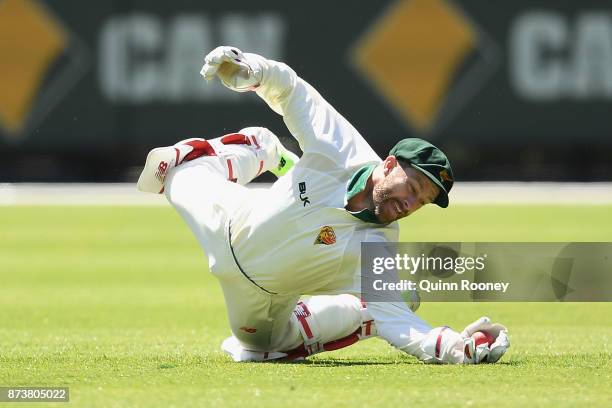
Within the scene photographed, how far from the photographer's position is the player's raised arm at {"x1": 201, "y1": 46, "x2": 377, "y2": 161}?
20.8 ft

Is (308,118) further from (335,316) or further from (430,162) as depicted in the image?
(335,316)

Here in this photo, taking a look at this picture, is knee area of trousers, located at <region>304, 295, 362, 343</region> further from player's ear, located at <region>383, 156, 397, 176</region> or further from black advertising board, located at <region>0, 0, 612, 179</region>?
black advertising board, located at <region>0, 0, 612, 179</region>

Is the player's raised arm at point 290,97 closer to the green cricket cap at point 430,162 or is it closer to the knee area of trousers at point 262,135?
the green cricket cap at point 430,162

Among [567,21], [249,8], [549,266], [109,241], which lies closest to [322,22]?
[249,8]

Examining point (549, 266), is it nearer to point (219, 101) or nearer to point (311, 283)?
point (311, 283)

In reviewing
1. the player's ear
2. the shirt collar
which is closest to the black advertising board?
the shirt collar

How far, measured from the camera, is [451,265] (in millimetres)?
7121

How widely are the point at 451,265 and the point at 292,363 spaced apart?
Result: 1.15 metres

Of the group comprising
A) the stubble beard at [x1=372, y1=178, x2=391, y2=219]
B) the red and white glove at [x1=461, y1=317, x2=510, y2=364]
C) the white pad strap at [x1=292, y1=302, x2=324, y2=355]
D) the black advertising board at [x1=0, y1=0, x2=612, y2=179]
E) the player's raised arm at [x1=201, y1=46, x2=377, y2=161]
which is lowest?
the black advertising board at [x1=0, y1=0, x2=612, y2=179]

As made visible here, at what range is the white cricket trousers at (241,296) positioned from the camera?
21.4 feet

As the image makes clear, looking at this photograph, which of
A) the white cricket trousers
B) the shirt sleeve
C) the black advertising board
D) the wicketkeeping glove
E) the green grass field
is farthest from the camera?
the black advertising board

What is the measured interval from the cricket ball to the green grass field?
5.9 inches

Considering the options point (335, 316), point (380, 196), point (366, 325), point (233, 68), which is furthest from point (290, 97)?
point (366, 325)

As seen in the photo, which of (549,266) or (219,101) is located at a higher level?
(549,266)
